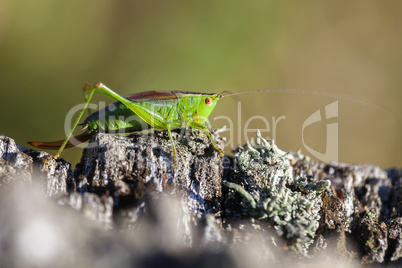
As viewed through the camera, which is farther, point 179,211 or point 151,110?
point 151,110

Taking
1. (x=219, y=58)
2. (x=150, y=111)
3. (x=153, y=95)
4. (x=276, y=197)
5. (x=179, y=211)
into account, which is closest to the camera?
(x=179, y=211)

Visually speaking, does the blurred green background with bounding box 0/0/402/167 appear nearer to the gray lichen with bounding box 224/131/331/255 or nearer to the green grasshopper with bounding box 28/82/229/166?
the green grasshopper with bounding box 28/82/229/166

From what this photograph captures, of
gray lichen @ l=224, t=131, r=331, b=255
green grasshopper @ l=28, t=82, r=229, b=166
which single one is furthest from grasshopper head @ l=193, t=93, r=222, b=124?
gray lichen @ l=224, t=131, r=331, b=255

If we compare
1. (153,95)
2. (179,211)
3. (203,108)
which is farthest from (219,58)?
(179,211)

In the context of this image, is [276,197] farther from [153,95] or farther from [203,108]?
[153,95]

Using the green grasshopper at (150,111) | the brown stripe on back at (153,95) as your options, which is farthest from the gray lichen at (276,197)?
the brown stripe on back at (153,95)

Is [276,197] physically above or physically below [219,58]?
below

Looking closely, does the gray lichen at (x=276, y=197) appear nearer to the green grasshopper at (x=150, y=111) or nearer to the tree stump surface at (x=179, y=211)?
the tree stump surface at (x=179, y=211)
